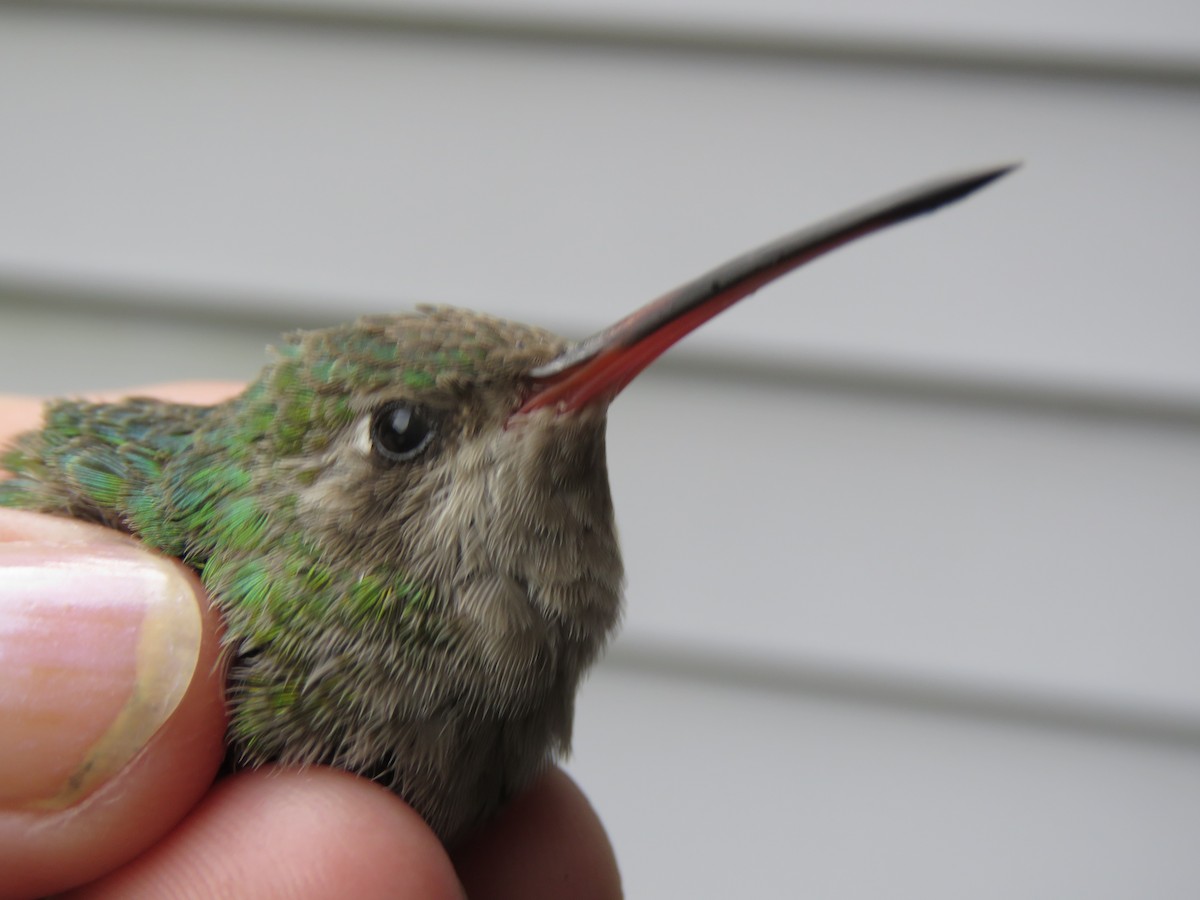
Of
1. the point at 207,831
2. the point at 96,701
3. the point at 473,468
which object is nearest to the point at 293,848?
the point at 207,831

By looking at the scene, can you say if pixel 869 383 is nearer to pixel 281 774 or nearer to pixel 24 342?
pixel 281 774

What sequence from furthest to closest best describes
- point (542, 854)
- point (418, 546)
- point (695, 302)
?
point (542, 854) < point (418, 546) < point (695, 302)

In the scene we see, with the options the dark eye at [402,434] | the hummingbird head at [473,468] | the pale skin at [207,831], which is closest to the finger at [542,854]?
the pale skin at [207,831]

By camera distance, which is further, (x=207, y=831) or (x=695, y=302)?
(x=207, y=831)

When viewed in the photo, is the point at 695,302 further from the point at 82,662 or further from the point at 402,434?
the point at 82,662

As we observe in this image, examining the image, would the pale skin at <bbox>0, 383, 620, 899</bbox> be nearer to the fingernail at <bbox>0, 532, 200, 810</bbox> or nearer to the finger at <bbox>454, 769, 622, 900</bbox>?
the fingernail at <bbox>0, 532, 200, 810</bbox>

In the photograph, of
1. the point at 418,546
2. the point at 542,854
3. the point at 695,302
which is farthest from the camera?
the point at 542,854
